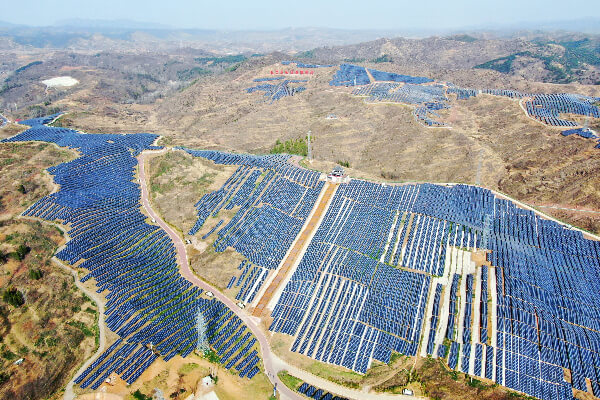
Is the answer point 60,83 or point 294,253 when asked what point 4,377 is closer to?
point 294,253

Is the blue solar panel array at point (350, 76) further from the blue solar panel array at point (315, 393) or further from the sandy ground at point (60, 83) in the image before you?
the sandy ground at point (60, 83)

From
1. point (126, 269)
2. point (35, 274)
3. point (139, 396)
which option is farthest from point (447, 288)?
point (35, 274)

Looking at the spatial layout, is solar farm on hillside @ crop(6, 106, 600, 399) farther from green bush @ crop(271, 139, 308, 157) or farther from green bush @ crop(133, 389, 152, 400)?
green bush @ crop(271, 139, 308, 157)

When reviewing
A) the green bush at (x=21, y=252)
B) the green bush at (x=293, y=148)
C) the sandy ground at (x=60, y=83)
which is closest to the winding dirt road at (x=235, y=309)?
the green bush at (x=21, y=252)

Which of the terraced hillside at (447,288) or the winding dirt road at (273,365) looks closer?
the winding dirt road at (273,365)

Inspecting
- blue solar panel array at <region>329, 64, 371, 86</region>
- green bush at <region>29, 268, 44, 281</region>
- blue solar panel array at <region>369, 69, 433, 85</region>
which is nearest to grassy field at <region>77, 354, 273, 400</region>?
green bush at <region>29, 268, 44, 281</region>

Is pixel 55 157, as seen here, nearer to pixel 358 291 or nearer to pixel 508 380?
pixel 358 291

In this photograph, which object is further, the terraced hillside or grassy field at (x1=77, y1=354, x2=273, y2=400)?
the terraced hillside

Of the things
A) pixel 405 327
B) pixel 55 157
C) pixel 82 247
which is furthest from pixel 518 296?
pixel 55 157
